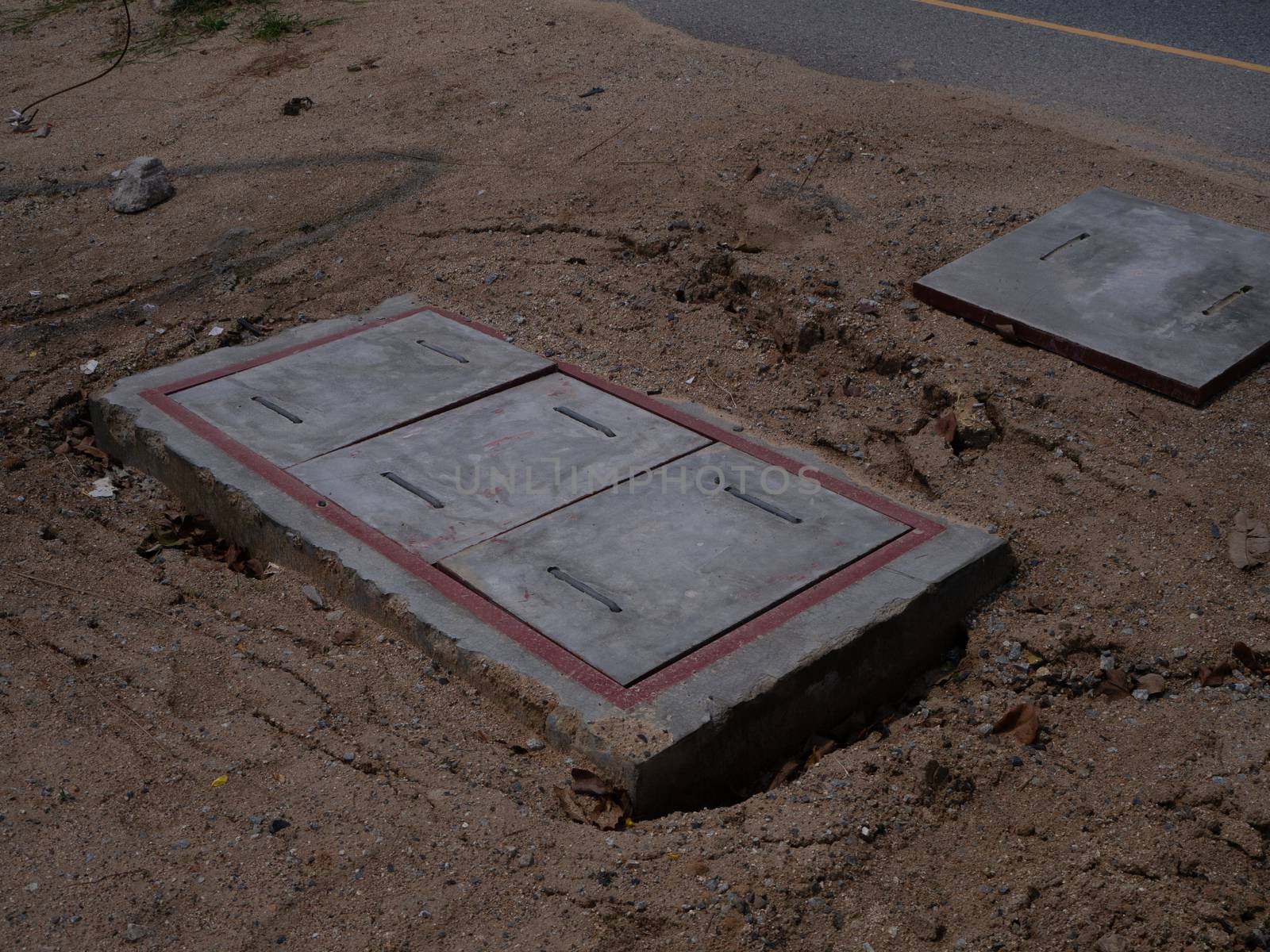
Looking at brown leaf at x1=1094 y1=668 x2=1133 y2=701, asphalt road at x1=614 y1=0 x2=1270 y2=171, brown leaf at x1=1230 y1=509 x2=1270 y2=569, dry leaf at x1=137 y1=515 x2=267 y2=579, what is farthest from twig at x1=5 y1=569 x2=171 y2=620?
asphalt road at x1=614 y1=0 x2=1270 y2=171

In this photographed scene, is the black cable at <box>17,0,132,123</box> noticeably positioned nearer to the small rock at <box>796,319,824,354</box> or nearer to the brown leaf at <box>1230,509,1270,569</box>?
the small rock at <box>796,319,824,354</box>

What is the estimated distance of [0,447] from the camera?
4379mm

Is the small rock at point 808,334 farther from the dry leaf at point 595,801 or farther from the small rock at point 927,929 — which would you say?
the small rock at point 927,929

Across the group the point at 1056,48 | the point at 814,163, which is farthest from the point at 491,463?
the point at 1056,48

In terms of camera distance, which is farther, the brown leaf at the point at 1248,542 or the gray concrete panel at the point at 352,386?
the gray concrete panel at the point at 352,386

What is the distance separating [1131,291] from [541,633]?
2.66 metres

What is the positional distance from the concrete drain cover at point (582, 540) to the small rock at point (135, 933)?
942mm

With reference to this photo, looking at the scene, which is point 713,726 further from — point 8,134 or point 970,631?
point 8,134

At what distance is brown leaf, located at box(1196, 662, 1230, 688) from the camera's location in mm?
3172

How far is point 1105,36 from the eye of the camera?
7.71 metres

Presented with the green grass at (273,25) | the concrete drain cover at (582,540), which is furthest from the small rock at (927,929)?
the green grass at (273,25)

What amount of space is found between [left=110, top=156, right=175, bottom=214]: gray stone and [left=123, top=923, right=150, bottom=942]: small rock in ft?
13.9

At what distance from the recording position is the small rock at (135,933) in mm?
2504

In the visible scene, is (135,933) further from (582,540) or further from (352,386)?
(352,386)
